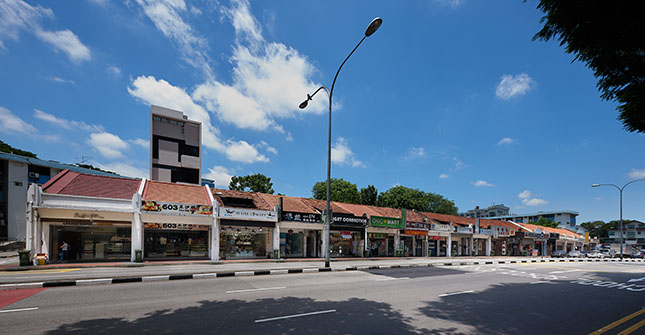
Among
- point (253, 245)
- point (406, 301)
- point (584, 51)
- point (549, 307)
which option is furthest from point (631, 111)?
point (253, 245)

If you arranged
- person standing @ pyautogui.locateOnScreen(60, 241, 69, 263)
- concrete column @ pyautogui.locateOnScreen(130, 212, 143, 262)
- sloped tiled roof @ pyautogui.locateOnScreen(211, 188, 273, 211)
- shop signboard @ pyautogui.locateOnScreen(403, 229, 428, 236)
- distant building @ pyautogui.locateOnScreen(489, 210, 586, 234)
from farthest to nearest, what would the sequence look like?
1. distant building @ pyautogui.locateOnScreen(489, 210, 586, 234)
2. shop signboard @ pyautogui.locateOnScreen(403, 229, 428, 236)
3. sloped tiled roof @ pyautogui.locateOnScreen(211, 188, 273, 211)
4. concrete column @ pyautogui.locateOnScreen(130, 212, 143, 262)
5. person standing @ pyautogui.locateOnScreen(60, 241, 69, 263)

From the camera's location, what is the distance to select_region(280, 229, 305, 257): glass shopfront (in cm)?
2582

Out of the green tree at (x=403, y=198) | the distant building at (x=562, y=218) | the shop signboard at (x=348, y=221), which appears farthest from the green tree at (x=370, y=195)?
the distant building at (x=562, y=218)

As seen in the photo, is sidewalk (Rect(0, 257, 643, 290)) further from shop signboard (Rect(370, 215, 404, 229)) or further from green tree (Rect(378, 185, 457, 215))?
green tree (Rect(378, 185, 457, 215))

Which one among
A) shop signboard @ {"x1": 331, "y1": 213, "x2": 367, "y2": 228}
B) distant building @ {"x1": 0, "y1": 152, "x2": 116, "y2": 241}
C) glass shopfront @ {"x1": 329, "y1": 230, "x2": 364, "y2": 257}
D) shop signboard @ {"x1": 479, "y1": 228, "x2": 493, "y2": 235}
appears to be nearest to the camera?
shop signboard @ {"x1": 331, "y1": 213, "x2": 367, "y2": 228}

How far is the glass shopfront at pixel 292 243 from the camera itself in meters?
25.8

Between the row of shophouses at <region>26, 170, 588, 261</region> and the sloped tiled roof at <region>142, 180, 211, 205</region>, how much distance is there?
0.23ft

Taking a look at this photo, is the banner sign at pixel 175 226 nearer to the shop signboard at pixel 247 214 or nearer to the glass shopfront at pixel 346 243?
the shop signboard at pixel 247 214

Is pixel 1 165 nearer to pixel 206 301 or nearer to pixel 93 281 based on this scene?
pixel 93 281

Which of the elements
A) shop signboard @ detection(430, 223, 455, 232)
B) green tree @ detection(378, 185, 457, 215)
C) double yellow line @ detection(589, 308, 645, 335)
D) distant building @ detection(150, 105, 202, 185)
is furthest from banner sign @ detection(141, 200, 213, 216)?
green tree @ detection(378, 185, 457, 215)

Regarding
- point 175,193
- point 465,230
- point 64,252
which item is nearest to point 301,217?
point 175,193

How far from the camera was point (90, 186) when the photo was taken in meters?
20.5

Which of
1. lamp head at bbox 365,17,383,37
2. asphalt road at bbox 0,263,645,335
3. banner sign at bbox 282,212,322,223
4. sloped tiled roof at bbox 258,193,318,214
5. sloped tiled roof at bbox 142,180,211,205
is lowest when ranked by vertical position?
asphalt road at bbox 0,263,645,335

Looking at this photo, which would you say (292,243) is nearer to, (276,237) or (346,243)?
(276,237)
